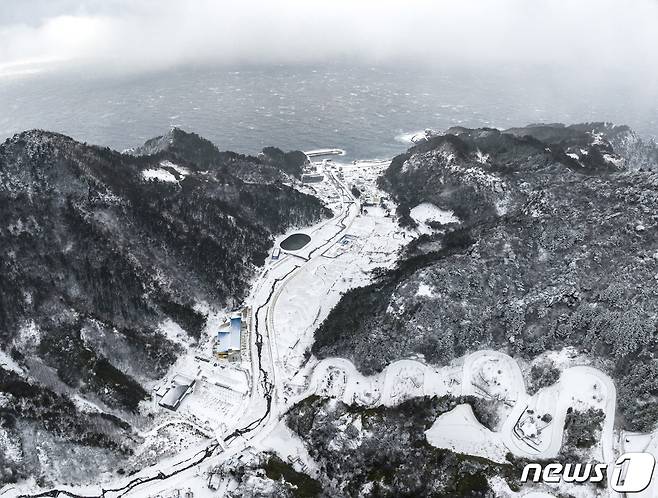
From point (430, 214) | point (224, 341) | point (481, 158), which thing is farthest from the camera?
point (481, 158)

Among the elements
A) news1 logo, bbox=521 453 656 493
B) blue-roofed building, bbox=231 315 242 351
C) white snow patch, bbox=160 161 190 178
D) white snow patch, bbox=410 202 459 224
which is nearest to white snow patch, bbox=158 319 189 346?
blue-roofed building, bbox=231 315 242 351

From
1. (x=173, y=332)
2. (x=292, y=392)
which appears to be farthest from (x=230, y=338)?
(x=292, y=392)

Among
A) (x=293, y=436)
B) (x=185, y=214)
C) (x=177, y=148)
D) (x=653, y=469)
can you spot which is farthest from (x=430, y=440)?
(x=177, y=148)

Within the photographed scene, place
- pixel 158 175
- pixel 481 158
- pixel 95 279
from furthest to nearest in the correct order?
pixel 481 158
pixel 158 175
pixel 95 279

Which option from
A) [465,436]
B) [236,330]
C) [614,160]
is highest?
[614,160]

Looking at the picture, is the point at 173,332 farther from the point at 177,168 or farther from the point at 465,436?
the point at 177,168

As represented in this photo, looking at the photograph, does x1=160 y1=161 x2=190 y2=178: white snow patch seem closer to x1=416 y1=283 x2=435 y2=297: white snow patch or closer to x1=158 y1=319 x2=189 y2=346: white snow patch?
x1=158 y1=319 x2=189 y2=346: white snow patch

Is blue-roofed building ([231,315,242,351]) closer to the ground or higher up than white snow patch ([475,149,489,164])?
closer to the ground

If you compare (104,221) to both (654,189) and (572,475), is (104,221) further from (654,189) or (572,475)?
(654,189)

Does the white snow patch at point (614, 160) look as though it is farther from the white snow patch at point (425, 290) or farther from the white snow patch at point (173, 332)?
the white snow patch at point (173, 332)
